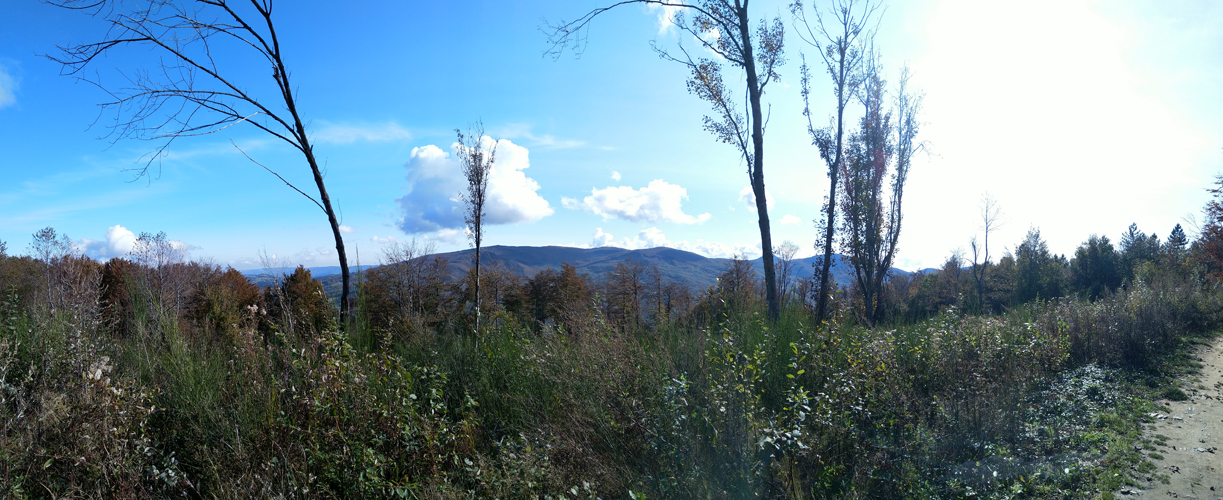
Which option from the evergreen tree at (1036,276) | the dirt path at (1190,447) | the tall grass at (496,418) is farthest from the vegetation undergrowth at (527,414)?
the evergreen tree at (1036,276)

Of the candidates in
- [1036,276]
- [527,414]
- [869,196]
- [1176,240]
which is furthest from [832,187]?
[1176,240]

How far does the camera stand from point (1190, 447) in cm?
484

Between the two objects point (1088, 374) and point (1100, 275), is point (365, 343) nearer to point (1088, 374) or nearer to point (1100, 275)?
point (1088, 374)

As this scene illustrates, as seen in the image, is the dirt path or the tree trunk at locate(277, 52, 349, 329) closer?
the dirt path

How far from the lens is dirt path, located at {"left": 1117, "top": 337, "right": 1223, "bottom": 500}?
3.96m

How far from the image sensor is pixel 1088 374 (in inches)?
272

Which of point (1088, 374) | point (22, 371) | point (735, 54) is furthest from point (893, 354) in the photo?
point (22, 371)

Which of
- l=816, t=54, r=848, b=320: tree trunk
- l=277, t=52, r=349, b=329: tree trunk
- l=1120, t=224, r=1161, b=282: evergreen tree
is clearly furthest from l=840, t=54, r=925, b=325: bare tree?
l=1120, t=224, r=1161, b=282: evergreen tree

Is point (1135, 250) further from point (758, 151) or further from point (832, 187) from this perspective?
point (758, 151)

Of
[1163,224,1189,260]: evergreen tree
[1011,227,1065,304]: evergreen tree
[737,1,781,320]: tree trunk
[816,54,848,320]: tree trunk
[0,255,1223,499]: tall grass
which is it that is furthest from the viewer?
[1163,224,1189,260]: evergreen tree

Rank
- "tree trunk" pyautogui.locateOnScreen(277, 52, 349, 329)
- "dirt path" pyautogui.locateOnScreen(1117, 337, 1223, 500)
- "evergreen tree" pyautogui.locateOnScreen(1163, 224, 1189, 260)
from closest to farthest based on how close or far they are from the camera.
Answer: "dirt path" pyautogui.locateOnScreen(1117, 337, 1223, 500)
"tree trunk" pyautogui.locateOnScreen(277, 52, 349, 329)
"evergreen tree" pyautogui.locateOnScreen(1163, 224, 1189, 260)

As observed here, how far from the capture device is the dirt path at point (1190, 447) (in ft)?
13.0

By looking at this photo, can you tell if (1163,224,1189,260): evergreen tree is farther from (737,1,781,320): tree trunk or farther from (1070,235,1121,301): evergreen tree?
(737,1,781,320): tree trunk

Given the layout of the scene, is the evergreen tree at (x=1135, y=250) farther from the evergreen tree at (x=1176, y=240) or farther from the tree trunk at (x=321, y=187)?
the tree trunk at (x=321, y=187)
